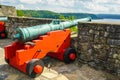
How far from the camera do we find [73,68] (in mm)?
5227

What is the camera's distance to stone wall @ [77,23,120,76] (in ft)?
15.7

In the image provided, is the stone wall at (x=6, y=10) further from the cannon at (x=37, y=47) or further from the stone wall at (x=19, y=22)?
the cannon at (x=37, y=47)

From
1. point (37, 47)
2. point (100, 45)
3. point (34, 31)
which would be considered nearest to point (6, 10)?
point (34, 31)

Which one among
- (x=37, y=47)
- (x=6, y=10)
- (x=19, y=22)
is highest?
(x=6, y=10)

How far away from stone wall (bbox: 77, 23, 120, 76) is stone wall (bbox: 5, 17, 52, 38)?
76.2 inches

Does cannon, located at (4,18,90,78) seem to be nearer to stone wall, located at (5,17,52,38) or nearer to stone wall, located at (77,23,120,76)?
stone wall, located at (77,23,120,76)

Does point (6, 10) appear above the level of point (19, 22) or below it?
above

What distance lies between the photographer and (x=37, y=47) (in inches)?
187

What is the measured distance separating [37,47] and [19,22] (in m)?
3.71

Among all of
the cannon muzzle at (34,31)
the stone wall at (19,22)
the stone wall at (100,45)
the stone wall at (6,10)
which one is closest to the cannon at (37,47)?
the cannon muzzle at (34,31)

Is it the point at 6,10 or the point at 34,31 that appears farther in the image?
the point at 6,10

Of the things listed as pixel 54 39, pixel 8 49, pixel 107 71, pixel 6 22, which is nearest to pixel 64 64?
pixel 54 39

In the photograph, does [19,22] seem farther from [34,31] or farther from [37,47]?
[37,47]

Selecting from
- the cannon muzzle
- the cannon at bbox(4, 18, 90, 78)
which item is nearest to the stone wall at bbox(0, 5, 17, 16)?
the cannon at bbox(4, 18, 90, 78)
